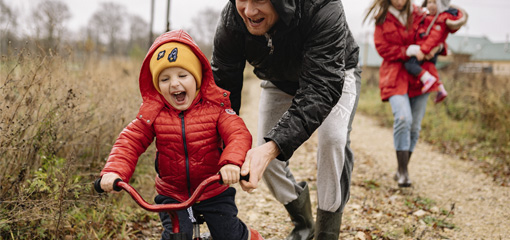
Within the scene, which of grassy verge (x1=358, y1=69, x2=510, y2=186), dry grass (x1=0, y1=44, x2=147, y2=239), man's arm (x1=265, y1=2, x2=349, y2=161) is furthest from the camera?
grassy verge (x1=358, y1=69, x2=510, y2=186)

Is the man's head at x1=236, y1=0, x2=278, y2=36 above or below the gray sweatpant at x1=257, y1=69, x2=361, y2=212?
above

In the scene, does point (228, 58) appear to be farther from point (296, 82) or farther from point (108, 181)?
point (108, 181)

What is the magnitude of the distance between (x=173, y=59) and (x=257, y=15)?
53 cm

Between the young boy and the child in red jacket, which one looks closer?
the young boy

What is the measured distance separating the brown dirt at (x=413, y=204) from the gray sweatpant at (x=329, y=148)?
803mm

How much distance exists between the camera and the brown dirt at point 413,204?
3613 millimetres

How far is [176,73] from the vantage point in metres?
2.25

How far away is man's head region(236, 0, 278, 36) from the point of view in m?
2.08

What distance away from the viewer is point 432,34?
4828 mm

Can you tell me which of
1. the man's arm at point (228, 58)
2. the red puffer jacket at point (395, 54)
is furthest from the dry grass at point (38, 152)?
the red puffer jacket at point (395, 54)

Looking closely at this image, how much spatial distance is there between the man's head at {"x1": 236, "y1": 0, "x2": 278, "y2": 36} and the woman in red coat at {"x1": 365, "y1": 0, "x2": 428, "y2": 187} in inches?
116

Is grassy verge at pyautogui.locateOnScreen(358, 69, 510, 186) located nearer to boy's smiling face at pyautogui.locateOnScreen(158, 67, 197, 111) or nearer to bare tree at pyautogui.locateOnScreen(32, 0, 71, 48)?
boy's smiling face at pyautogui.locateOnScreen(158, 67, 197, 111)

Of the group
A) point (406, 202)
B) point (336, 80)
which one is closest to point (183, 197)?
point (336, 80)

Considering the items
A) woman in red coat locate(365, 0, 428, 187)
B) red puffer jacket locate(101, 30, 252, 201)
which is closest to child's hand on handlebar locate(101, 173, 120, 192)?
red puffer jacket locate(101, 30, 252, 201)
